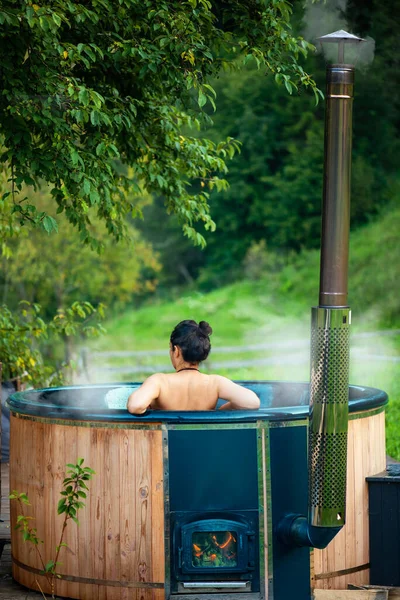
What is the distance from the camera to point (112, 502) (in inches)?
153

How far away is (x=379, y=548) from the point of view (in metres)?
4.23

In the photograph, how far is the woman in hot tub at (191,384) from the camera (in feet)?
13.3

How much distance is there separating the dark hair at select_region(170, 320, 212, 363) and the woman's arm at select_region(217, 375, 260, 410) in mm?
148

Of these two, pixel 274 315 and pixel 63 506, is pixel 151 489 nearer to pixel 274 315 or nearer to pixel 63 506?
pixel 63 506

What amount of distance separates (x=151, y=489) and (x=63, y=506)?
1.21ft

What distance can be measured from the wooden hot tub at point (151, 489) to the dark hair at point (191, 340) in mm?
314

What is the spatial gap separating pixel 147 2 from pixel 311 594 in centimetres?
325

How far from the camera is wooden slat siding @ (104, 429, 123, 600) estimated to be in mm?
3873

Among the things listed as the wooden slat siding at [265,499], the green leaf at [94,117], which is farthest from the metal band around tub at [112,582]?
the green leaf at [94,117]

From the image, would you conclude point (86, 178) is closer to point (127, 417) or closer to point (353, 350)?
point (127, 417)

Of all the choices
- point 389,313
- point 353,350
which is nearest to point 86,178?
point 353,350

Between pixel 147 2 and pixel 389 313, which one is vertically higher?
pixel 147 2

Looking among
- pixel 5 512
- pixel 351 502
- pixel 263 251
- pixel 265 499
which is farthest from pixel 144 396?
pixel 263 251

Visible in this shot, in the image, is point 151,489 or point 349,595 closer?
point 151,489
